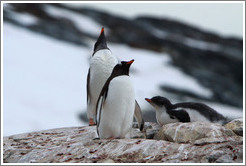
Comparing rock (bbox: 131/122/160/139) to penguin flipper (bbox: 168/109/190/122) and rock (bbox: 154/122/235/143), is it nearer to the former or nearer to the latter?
penguin flipper (bbox: 168/109/190/122)

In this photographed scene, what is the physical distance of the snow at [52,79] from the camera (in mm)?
11766

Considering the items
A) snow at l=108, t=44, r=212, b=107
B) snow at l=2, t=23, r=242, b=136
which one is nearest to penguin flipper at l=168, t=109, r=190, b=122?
snow at l=2, t=23, r=242, b=136

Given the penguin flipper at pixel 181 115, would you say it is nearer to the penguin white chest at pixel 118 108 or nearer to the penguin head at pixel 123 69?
the penguin white chest at pixel 118 108

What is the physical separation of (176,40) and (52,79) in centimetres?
1325

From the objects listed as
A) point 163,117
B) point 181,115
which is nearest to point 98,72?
point 163,117

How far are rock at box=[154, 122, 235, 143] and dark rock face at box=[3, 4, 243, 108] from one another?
11.7 meters

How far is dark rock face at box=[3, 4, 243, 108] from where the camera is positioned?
63.8 feet

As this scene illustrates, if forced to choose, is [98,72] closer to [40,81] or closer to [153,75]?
[40,81]

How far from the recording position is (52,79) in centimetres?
1506

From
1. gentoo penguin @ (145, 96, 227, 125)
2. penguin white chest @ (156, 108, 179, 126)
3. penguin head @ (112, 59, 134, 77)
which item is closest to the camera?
penguin head @ (112, 59, 134, 77)

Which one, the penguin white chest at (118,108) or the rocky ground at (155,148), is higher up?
the penguin white chest at (118,108)

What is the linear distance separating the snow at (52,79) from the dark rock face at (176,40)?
3.08ft

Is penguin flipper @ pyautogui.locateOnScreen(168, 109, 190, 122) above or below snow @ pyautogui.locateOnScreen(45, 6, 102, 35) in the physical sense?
below

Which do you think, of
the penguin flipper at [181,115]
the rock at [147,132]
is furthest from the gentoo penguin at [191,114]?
the rock at [147,132]
